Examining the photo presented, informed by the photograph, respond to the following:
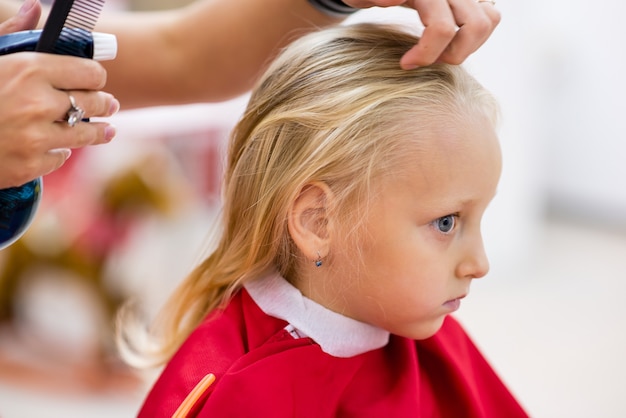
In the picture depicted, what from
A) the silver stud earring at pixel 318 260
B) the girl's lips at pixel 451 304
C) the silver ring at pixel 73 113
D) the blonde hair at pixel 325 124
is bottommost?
the girl's lips at pixel 451 304

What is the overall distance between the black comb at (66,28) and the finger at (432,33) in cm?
33

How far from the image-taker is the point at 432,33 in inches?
34.2

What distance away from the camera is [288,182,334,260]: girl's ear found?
0.94 meters

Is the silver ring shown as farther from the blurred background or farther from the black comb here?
the blurred background

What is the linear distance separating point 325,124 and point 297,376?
0.28 metres

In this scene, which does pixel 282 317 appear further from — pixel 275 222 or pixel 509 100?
pixel 509 100

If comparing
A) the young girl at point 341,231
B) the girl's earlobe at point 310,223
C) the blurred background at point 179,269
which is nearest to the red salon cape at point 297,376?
the young girl at point 341,231

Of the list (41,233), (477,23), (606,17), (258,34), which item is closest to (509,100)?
(606,17)

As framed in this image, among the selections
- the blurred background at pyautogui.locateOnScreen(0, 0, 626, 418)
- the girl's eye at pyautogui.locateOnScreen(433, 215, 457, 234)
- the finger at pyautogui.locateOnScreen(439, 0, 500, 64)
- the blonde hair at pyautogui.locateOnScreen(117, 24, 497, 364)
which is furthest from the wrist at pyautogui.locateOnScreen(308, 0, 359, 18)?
the blurred background at pyautogui.locateOnScreen(0, 0, 626, 418)

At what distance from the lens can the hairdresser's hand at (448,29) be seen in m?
0.87

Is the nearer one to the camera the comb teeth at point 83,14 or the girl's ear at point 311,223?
the comb teeth at point 83,14

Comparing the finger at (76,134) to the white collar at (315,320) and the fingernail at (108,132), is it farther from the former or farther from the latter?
the white collar at (315,320)

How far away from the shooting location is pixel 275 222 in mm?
968

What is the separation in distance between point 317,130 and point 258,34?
0.32 meters
